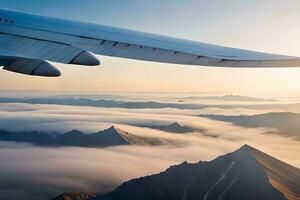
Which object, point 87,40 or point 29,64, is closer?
point 29,64

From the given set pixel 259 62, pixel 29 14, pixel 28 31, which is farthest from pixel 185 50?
pixel 29 14

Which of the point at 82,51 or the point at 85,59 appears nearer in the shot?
the point at 82,51

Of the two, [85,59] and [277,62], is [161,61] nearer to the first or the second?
[85,59]

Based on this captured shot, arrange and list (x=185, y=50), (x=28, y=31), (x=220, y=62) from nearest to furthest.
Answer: (x=220, y=62)
(x=185, y=50)
(x=28, y=31)

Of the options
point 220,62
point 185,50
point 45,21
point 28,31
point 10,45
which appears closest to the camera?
point 220,62

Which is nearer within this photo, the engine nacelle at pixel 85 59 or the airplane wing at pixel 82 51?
the airplane wing at pixel 82 51

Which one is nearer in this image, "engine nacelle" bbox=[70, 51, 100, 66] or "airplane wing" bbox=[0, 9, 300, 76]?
"airplane wing" bbox=[0, 9, 300, 76]

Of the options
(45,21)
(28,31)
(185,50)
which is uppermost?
(45,21)

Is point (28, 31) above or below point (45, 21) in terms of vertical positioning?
below
